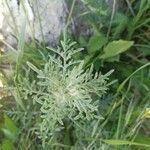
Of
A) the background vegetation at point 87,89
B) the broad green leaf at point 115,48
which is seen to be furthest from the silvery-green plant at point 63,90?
the broad green leaf at point 115,48

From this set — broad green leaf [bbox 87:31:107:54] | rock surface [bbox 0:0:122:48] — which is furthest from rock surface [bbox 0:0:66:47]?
broad green leaf [bbox 87:31:107:54]

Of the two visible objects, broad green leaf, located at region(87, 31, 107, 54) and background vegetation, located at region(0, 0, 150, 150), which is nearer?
background vegetation, located at region(0, 0, 150, 150)

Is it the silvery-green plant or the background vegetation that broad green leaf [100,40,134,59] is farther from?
the silvery-green plant

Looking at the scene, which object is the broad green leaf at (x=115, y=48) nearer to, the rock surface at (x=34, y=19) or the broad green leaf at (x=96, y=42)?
the broad green leaf at (x=96, y=42)

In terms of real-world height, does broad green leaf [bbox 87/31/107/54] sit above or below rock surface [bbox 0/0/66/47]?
below

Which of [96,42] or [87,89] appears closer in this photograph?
[87,89]

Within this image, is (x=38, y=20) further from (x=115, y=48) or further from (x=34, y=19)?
(x=115, y=48)

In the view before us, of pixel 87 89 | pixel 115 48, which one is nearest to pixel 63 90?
pixel 87 89

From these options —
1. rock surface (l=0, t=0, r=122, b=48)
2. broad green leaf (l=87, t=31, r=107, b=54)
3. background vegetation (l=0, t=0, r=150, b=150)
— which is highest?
rock surface (l=0, t=0, r=122, b=48)
